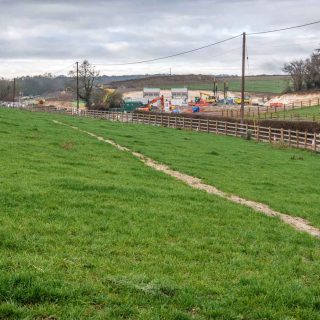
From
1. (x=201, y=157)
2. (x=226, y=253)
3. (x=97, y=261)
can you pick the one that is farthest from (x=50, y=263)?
(x=201, y=157)

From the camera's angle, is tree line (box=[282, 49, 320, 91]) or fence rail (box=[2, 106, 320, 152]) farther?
tree line (box=[282, 49, 320, 91])

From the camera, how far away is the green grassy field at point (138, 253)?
6.08 metres

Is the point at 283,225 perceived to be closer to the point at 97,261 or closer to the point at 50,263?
the point at 97,261

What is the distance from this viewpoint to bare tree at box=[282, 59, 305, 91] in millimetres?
124500

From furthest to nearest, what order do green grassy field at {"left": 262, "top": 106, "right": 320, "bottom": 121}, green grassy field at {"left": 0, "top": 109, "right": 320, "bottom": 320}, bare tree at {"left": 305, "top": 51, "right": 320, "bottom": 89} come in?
bare tree at {"left": 305, "top": 51, "right": 320, "bottom": 89}
green grassy field at {"left": 262, "top": 106, "right": 320, "bottom": 121}
green grassy field at {"left": 0, "top": 109, "right": 320, "bottom": 320}

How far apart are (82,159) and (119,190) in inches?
255

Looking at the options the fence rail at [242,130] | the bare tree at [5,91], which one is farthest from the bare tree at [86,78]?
the bare tree at [5,91]

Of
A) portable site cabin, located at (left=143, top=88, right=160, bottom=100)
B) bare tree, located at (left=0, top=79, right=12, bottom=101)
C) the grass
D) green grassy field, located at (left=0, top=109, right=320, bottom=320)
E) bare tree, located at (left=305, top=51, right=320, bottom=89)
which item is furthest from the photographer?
bare tree, located at (left=0, top=79, right=12, bottom=101)

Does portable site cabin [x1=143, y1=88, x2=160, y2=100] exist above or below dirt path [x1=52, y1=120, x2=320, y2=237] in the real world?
above

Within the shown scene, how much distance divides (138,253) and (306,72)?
124 meters

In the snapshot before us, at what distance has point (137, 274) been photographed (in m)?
7.07

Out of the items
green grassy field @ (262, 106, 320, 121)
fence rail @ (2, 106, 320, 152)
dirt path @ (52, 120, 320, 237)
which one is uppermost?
green grassy field @ (262, 106, 320, 121)

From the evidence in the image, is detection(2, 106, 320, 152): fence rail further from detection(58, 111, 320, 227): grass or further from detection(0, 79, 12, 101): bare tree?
detection(0, 79, 12, 101): bare tree

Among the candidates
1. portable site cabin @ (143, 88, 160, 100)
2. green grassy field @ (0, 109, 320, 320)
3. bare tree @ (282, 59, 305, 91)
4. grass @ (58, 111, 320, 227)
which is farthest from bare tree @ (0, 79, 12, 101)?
green grassy field @ (0, 109, 320, 320)
